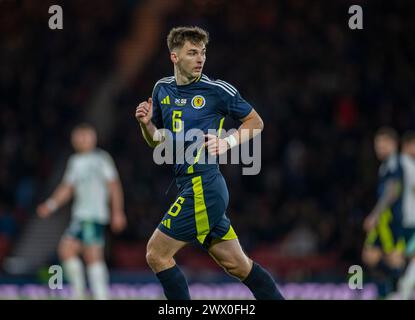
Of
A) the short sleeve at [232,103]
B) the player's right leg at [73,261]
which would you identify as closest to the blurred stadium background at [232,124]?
the player's right leg at [73,261]

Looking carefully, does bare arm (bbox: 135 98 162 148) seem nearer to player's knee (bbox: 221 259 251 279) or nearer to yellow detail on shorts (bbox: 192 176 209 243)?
yellow detail on shorts (bbox: 192 176 209 243)

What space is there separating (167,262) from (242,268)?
54cm

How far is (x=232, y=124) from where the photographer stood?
15562mm

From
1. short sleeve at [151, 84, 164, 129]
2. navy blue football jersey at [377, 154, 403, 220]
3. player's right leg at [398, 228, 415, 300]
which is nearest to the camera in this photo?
short sleeve at [151, 84, 164, 129]

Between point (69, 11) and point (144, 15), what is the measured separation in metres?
2.05

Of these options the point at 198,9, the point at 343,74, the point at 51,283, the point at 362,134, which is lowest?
the point at 51,283

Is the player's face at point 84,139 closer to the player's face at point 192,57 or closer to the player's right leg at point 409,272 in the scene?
the player's right leg at point 409,272

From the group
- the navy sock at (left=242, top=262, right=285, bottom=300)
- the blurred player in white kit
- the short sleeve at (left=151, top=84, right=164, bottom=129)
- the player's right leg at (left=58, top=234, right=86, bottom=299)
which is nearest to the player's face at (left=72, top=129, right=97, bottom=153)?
the blurred player in white kit

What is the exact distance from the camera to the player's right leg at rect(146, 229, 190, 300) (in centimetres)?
615

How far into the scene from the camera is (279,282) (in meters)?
13.0
